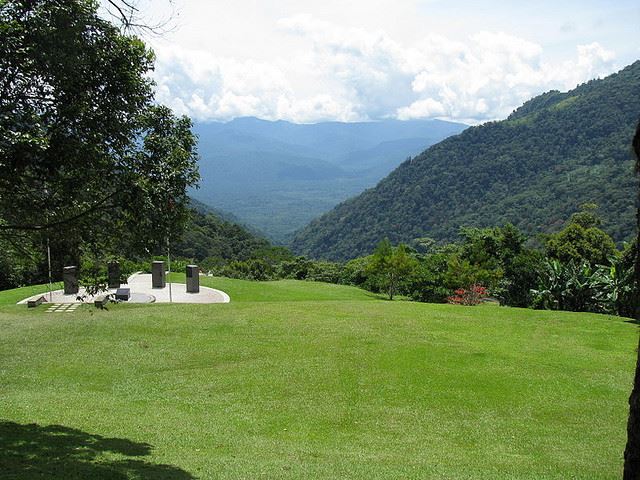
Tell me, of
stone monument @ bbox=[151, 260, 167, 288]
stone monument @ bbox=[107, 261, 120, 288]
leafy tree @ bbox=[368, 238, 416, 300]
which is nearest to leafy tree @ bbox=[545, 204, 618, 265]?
leafy tree @ bbox=[368, 238, 416, 300]

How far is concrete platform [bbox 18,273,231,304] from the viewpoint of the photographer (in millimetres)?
30714

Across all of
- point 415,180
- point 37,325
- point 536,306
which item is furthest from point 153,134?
point 415,180

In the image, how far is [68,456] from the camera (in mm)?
9500

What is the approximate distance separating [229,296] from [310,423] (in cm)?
2296

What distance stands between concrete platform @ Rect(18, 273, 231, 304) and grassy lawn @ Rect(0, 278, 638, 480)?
4.70 meters

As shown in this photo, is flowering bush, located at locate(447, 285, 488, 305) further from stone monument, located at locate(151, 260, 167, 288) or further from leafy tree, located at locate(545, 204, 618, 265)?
stone monument, located at locate(151, 260, 167, 288)

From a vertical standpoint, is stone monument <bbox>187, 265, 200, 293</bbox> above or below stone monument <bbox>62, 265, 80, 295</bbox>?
below

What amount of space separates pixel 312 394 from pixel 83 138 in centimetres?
944

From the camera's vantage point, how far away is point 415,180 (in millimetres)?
156000

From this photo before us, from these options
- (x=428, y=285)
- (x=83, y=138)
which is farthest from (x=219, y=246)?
(x=83, y=138)

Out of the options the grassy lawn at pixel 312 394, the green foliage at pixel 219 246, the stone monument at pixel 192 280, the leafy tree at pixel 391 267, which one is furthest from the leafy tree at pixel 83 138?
the green foliage at pixel 219 246

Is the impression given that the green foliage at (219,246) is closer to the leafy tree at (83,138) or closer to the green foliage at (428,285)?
the green foliage at (428,285)

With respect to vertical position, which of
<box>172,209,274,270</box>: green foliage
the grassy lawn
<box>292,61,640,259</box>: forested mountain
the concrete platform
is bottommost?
the grassy lawn

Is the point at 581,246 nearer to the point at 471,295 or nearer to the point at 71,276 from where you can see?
the point at 471,295
